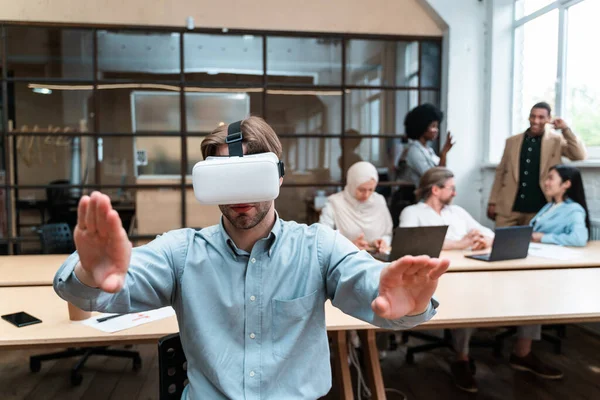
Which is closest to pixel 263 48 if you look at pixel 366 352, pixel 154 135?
pixel 154 135

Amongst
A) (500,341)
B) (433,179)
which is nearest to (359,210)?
(433,179)

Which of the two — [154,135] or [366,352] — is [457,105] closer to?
[154,135]

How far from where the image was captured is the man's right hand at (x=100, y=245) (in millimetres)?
847

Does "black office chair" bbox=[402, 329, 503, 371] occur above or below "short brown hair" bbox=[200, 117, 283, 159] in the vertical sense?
below

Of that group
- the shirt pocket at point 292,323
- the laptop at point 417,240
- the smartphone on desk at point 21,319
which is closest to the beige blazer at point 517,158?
the laptop at point 417,240

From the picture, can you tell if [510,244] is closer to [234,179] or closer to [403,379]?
[403,379]

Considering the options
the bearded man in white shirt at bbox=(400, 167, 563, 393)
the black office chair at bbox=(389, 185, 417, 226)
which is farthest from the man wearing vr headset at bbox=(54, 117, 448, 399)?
the black office chair at bbox=(389, 185, 417, 226)

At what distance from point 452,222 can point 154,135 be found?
275 cm

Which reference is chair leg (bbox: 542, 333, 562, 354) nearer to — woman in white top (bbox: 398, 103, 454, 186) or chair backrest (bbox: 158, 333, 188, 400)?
woman in white top (bbox: 398, 103, 454, 186)

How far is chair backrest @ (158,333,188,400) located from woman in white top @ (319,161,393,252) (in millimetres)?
2126

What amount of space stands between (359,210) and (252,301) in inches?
96.9

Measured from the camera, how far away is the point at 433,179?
3.26 meters

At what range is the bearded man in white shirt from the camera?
2924 millimetres

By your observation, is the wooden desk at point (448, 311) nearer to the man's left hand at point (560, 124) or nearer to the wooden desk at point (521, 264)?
the wooden desk at point (521, 264)
